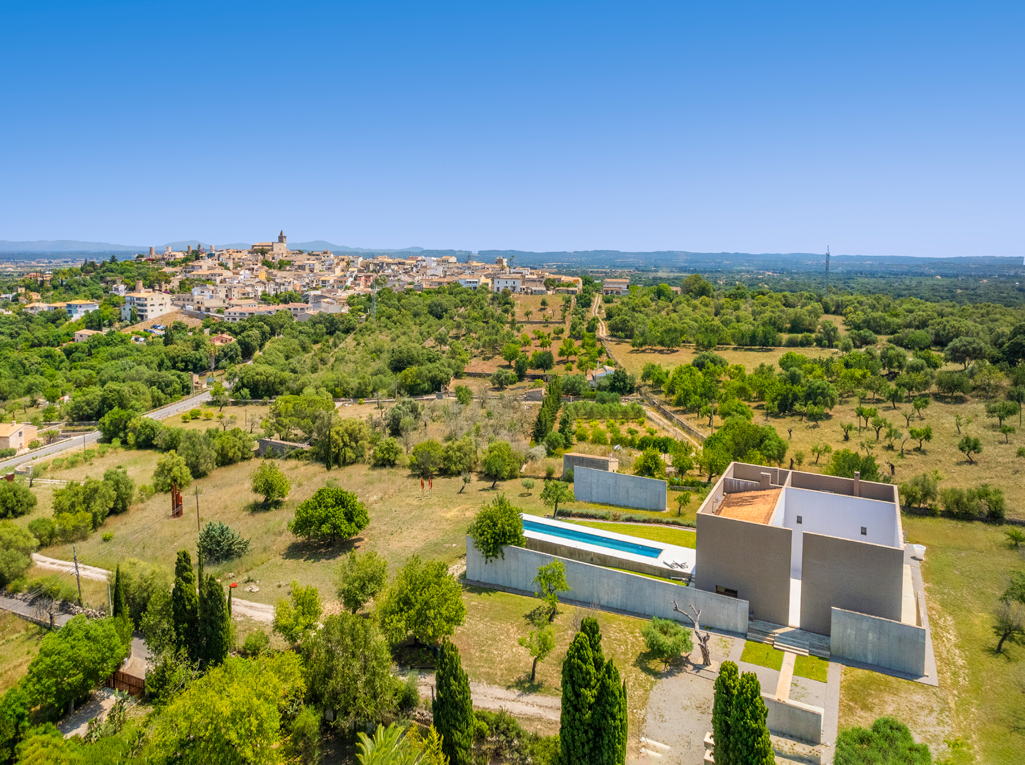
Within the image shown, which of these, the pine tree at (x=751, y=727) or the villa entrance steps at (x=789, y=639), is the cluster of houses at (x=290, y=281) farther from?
the pine tree at (x=751, y=727)

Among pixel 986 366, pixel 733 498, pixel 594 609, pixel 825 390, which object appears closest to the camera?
pixel 594 609

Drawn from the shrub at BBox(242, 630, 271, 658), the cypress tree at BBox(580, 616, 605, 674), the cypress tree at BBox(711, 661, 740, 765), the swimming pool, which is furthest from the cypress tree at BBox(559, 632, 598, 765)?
the swimming pool

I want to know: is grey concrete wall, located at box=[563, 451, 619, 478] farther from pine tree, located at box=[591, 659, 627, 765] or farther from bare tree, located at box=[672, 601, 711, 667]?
pine tree, located at box=[591, 659, 627, 765]

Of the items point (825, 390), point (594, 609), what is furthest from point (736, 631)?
point (825, 390)

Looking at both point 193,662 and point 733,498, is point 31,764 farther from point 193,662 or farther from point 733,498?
point 733,498

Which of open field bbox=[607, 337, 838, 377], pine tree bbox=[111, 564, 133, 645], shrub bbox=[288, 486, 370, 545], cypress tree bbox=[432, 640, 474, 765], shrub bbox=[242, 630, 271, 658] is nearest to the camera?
cypress tree bbox=[432, 640, 474, 765]

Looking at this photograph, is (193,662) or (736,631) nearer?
(193,662)

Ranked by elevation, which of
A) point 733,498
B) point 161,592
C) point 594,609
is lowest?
point 594,609
